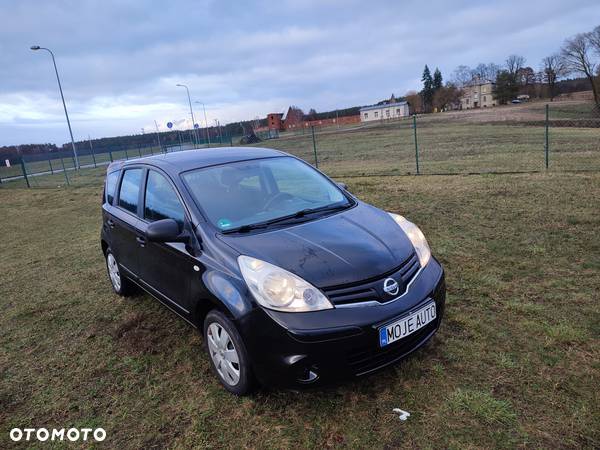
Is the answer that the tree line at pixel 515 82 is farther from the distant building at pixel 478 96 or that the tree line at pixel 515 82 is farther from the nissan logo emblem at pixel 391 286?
the nissan logo emblem at pixel 391 286

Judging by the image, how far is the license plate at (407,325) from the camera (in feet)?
7.70

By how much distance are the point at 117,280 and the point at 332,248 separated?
3.12 meters

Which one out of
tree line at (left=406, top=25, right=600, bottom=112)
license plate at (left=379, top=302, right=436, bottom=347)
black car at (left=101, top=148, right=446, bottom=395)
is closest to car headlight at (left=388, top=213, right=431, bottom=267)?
black car at (left=101, top=148, right=446, bottom=395)

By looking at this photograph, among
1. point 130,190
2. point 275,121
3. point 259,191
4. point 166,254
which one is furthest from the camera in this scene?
point 275,121

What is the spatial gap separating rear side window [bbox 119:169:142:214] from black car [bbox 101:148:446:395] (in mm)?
49

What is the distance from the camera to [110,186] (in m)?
4.60

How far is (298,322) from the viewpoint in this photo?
7.47 feet

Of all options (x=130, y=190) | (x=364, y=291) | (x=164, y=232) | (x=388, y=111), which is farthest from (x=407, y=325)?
(x=388, y=111)

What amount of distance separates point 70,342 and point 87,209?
29.3 feet

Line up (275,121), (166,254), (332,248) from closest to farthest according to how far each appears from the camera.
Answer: (332,248) < (166,254) < (275,121)

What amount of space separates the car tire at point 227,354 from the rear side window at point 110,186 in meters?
2.39

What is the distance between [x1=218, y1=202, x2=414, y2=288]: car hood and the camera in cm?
244

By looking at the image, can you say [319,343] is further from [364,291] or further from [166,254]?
[166,254]

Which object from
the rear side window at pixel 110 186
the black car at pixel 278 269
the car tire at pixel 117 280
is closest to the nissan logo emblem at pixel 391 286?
the black car at pixel 278 269
